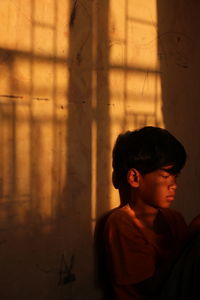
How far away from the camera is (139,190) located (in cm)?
176

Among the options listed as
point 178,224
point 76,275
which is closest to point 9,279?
point 76,275

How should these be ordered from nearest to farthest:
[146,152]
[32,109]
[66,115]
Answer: [32,109]
[66,115]
[146,152]

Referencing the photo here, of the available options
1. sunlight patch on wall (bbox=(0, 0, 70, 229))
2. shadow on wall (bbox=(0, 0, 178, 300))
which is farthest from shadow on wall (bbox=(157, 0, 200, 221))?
sunlight patch on wall (bbox=(0, 0, 70, 229))

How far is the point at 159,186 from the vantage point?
1.72 meters

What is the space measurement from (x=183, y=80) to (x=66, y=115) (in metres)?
0.84

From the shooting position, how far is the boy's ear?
174 centimetres

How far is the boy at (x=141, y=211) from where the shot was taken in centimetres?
163

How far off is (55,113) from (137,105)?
0.50 meters

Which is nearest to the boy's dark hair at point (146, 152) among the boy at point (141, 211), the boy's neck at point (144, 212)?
the boy at point (141, 211)

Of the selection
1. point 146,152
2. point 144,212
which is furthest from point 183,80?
point 144,212

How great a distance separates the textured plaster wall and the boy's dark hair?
0.18 feet

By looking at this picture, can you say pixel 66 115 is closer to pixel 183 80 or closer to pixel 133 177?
pixel 133 177

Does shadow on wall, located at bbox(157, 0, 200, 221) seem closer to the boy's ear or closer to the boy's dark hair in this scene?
the boy's dark hair

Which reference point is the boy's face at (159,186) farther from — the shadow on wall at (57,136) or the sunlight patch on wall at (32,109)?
the sunlight patch on wall at (32,109)
